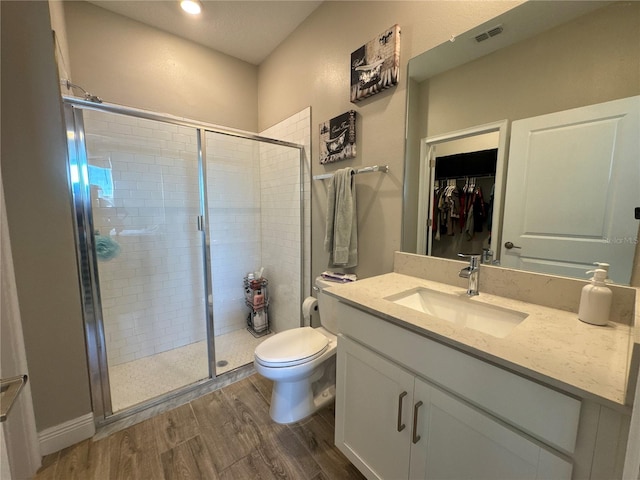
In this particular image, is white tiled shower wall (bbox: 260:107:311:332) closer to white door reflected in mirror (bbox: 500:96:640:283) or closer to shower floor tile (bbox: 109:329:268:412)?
shower floor tile (bbox: 109:329:268:412)

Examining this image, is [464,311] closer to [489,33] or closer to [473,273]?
[473,273]

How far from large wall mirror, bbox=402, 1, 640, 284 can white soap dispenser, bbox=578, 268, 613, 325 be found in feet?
0.41

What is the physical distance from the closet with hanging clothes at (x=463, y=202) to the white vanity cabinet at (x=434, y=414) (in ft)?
2.06

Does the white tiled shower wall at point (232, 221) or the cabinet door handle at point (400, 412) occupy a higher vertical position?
the white tiled shower wall at point (232, 221)

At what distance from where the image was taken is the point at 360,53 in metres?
1.55

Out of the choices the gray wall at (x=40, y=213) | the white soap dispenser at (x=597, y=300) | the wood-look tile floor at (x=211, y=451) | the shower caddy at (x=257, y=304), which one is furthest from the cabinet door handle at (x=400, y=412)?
the shower caddy at (x=257, y=304)

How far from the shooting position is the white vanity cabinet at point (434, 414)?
0.61 metres

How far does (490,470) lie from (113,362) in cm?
247

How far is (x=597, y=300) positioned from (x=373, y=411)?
0.85m

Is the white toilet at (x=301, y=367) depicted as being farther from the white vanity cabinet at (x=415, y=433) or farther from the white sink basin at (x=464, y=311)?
the white sink basin at (x=464, y=311)

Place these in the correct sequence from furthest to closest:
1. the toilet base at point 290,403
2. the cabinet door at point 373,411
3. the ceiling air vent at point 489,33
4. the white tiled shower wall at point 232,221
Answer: the white tiled shower wall at point 232,221 → the toilet base at point 290,403 → the ceiling air vent at point 489,33 → the cabinet door at point 373,411

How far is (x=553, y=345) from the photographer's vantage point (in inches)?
28.0

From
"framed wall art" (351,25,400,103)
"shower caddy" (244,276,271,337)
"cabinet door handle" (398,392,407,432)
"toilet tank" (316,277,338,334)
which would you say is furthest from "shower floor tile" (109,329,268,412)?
"framed wall art" (351,25,400,103)

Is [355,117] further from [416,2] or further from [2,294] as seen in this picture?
[2,294]
